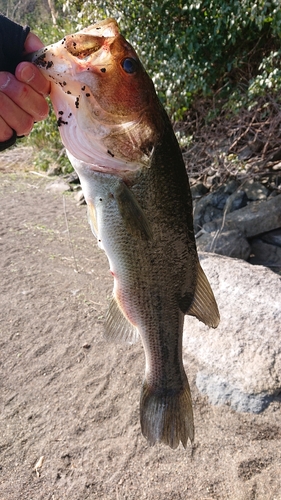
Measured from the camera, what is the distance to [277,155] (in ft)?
21.3

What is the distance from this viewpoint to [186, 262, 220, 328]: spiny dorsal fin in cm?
188

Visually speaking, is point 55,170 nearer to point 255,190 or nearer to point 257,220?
point 255,190

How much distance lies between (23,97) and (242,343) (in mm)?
2678

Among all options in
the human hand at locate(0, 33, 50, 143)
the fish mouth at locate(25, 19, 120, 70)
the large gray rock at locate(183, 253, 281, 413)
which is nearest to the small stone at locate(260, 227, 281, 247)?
the large gray rock at locate(183, 253, 281, 413)

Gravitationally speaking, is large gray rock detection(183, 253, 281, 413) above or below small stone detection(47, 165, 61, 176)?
above

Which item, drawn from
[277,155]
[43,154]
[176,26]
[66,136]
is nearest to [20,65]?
[66,136]

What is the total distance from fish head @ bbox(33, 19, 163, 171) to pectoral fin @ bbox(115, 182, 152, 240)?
9 centimetres

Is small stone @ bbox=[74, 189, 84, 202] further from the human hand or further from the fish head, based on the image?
the fish head

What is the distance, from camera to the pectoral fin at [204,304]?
1.88 meters

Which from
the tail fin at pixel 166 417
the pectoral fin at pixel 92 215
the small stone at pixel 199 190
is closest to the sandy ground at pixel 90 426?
the tail fin at pixel 166 417

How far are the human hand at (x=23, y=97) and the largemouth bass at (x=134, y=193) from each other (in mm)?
51

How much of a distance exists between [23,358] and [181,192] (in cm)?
286

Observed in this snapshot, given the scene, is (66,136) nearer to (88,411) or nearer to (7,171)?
(88,411)

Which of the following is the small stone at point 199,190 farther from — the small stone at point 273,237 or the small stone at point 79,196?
the small stone at point 79,196
